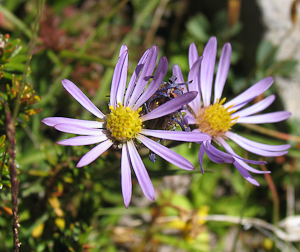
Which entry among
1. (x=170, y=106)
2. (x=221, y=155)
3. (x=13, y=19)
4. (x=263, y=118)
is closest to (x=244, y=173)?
(x=221, y=155)

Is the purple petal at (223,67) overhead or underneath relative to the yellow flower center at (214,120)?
overhead

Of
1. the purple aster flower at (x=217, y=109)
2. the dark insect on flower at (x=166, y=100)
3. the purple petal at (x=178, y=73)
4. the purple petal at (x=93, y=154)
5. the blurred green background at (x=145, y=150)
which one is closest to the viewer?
the purple petal at (x=93, y=154)

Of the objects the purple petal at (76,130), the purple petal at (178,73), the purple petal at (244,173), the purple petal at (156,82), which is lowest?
the purple petal at (244,173)

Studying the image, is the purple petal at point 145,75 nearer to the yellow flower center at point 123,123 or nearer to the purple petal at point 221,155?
the yellow flower center at point 123,123

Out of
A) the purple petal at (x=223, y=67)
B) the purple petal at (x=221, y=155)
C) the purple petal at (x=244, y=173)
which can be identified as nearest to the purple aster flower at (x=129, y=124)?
the purple petal at (x=221, y=155)

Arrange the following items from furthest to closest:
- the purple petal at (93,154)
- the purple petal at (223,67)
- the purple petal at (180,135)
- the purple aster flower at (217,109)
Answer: the purple petal at (223,67)
the purple aster flower at (217,109)
the purple petal at (180,135)
the purple petal at (93,154)

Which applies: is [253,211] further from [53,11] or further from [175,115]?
[53,11]

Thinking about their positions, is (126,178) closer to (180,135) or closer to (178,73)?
(180,135)

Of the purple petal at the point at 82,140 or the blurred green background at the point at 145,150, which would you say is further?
the blurred green background at the point at 145,150
